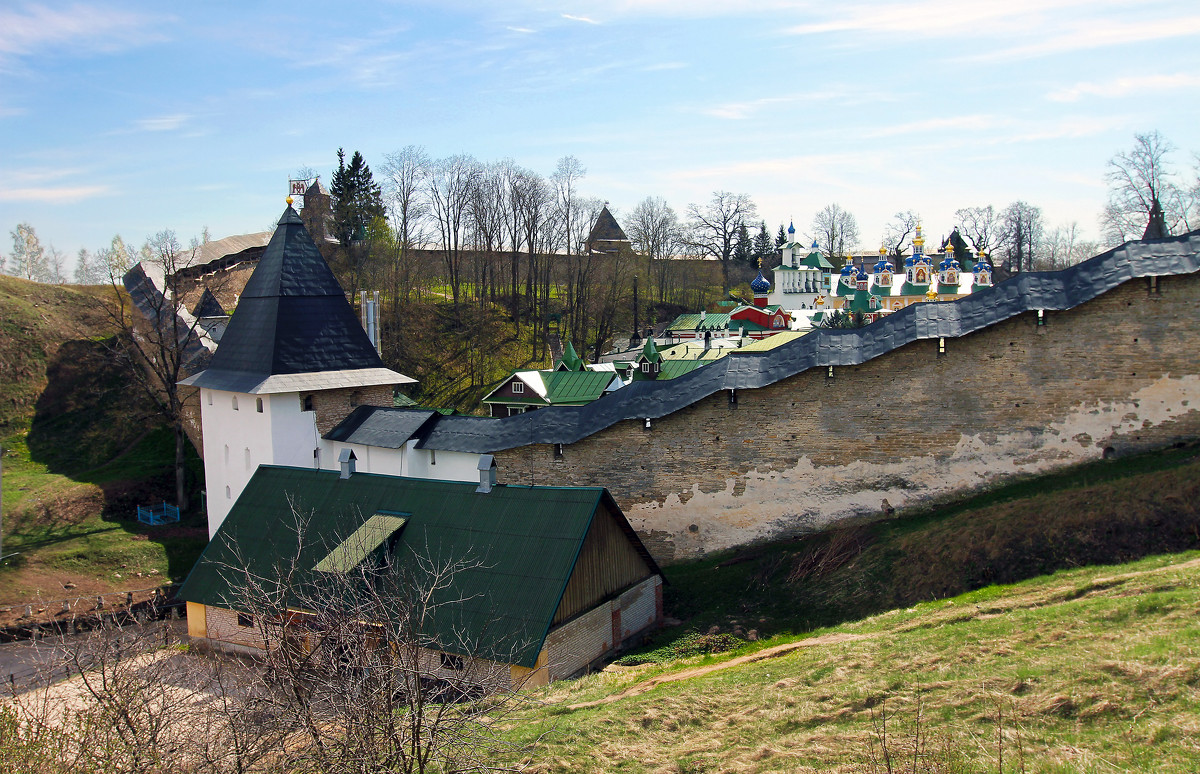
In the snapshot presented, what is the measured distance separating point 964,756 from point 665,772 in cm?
235

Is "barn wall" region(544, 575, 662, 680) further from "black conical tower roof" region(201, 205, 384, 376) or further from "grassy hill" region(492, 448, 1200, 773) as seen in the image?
"black conical tower roof" region(201, 205, 384, 376)

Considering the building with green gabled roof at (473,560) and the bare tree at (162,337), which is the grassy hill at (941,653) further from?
the bare tree at (162,337)

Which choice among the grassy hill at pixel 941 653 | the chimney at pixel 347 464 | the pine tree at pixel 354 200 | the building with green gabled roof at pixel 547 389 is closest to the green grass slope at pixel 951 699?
the grassy hill at pixel 941 653

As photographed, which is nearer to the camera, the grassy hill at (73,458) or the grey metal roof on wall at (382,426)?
the grey metal roof on wall at (382,426)

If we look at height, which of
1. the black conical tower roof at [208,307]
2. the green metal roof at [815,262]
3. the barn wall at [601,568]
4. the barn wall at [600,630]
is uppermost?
the green metal roof at [815,262]

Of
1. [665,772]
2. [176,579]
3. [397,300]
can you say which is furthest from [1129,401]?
[397,300]

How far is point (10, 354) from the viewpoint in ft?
99.0

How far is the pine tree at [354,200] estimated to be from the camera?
44.3 m

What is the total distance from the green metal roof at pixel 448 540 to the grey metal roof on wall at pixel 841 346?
2.62 meters

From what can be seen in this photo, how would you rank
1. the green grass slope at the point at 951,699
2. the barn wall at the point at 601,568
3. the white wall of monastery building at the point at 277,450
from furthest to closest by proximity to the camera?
the white wall of monastery building at the point at 277,450 < the barn wall at the point at 601,568 < the green grass slope at the point at 951,699

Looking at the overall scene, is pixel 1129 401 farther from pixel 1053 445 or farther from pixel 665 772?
pixel 665 772

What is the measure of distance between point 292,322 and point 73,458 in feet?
42.1

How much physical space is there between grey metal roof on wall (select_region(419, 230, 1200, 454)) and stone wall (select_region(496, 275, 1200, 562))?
233mm

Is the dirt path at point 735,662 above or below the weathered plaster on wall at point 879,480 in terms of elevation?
below
